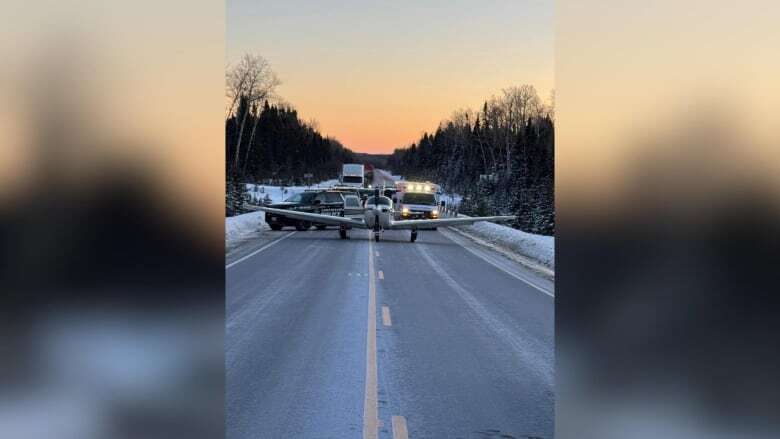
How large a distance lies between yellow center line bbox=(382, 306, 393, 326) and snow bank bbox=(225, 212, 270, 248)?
14.7 metres

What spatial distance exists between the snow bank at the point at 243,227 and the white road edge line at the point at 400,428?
2138 centimetres

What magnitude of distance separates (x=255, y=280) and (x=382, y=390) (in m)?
10.6

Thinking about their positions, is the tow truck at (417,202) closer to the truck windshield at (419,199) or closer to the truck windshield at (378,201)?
the truck windshield at (419,199)

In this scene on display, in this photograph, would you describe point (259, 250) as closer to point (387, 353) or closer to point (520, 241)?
point (520, 241)

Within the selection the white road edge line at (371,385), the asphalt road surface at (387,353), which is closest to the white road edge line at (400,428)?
the asphalt road surface at (387,353)

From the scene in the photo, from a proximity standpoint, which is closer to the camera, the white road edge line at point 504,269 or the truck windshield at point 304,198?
the white road edge line at point 504,269

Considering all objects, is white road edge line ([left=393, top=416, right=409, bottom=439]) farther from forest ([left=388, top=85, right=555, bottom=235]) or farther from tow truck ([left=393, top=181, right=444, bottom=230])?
tow truck ([left=393, top=181, right=444, bottom=230])

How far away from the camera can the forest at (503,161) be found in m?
48.0

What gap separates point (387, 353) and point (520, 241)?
836 inches

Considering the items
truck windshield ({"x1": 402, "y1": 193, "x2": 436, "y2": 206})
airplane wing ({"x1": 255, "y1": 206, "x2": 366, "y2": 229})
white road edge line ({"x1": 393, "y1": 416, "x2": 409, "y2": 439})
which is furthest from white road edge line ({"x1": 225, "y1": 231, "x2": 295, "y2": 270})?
white road edge line ({"x1": 393, "y1": 416, "x2": 409, "y2": 439})

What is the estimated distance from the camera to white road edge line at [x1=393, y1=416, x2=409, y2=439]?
625 centimetres

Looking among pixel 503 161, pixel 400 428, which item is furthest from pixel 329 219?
pixel 503 161

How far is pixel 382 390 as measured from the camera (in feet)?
25.9
